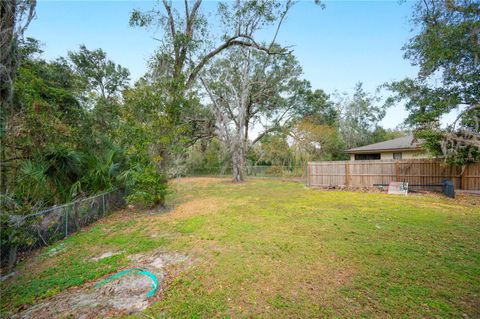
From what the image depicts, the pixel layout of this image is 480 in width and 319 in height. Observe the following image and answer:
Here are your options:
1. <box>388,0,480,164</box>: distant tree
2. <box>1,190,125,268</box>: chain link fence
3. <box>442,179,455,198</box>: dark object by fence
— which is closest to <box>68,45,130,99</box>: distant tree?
<box>1,190,125,268</box>: chain link fence

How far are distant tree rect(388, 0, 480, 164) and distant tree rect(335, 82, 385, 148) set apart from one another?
545 inches

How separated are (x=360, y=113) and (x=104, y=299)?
30440mm

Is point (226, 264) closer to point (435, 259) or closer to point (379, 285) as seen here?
point (379, 285)

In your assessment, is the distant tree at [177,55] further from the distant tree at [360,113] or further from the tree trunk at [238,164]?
the distant tree at [360,113]

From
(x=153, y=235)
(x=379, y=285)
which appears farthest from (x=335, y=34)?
(x=153, y=235)

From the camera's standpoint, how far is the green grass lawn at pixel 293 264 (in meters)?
2.10

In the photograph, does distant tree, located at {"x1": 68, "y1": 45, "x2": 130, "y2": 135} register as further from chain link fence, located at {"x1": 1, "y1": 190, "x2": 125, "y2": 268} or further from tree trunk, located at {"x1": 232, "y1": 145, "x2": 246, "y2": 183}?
chain link fence, located at {"x1": 1, "y1": 190, "x2": 125, "y2": 268}

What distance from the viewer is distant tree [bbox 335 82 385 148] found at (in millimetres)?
24391

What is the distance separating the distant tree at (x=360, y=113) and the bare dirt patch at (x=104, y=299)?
87.5 feet

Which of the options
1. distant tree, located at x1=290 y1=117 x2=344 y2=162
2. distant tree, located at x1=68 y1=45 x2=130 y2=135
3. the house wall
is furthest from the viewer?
distant tree, located at x1=68 y1=45 x2=130 y2=135

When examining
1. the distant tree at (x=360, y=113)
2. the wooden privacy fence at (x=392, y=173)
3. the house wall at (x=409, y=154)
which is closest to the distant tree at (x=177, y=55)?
the wooden privacy fence at (x=392, y=173)

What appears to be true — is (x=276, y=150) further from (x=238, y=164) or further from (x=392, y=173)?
(x=392, y=173)

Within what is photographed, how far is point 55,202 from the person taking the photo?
4812 mm

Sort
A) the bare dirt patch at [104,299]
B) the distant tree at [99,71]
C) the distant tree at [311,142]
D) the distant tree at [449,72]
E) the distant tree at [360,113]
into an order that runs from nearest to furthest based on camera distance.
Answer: the bare dirt patch at [104,299] → the distant tree at [449,72] → the distant tree at [311,142] → the distant tree at [99,71] → the distant tree at [360,113]
